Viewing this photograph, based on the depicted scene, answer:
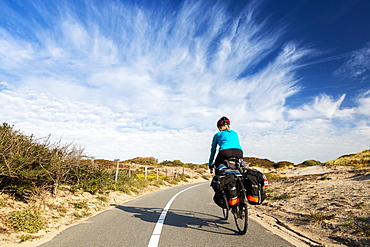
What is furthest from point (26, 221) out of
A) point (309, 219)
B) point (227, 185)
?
point (309, 219)

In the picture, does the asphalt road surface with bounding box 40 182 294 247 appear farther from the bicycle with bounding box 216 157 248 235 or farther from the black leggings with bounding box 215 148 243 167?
the black leggings with bounding box 215 148 243 167

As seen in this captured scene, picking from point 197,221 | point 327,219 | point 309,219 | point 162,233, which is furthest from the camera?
point 197,221

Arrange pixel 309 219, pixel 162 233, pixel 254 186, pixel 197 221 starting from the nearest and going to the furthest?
pixel 254 186 → pixel 162 233 → pixel 309 219 → pixel 197 221

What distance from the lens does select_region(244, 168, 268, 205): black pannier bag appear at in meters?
4.72

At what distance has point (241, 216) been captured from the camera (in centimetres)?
507

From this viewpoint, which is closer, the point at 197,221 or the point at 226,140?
the point at 226,140

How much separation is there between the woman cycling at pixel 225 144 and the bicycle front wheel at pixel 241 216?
104 cm

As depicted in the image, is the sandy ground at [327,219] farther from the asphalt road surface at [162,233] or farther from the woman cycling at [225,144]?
the woman cycling at [225,144]

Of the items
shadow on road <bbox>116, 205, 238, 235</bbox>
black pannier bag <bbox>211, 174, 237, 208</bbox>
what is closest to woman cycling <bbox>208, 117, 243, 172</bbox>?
black pannier bag <bbox>211, 174, 237, 208</bbox>

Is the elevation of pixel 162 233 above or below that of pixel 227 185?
below

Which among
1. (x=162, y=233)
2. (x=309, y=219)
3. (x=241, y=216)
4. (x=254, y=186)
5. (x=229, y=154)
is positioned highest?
(x=229, y=154)

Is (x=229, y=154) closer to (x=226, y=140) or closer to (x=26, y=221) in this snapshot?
(x=226, y=140)

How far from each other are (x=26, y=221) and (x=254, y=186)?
5.10m

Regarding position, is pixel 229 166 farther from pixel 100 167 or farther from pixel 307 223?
Answer: pixel 100 167
